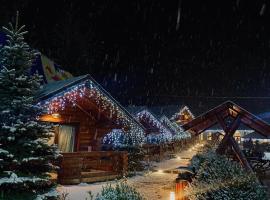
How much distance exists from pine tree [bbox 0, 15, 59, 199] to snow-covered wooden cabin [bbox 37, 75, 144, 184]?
2.96 metres

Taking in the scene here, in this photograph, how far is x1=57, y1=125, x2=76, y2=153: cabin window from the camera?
1719 centimetres

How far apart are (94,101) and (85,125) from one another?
2227 mm

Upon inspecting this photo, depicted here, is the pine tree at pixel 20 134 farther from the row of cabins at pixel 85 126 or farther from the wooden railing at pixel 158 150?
the wooden railing at pixel 158 150

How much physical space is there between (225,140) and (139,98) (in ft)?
163

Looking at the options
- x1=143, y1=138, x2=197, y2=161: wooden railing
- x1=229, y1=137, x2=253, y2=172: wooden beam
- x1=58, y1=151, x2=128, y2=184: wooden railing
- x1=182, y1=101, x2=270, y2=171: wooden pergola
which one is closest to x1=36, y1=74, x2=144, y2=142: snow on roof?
x1=58, y1=151, x2=128, y2=184: wooden railing

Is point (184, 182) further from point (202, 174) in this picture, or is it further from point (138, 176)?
point (138, 176)

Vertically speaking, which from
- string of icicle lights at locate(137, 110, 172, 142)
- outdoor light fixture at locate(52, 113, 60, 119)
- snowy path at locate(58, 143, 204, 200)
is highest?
string of icicle lights at locate(137, 110, 172, 142)

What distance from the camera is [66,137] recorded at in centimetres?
1727

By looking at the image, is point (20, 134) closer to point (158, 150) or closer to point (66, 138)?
point (66, 138)

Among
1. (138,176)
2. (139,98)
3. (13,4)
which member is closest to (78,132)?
(138,176)

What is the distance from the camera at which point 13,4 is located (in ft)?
95.8

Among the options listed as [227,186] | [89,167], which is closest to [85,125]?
[89,167]

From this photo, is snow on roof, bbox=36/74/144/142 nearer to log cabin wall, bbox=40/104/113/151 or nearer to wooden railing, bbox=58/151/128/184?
log cabin wall, bbox=40/104/113/151

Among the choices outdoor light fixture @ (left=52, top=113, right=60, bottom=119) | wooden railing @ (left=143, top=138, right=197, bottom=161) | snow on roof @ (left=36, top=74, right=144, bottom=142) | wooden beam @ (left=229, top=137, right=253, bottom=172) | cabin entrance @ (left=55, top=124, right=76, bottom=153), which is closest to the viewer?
snow on roof @ (left=36, top=74, right=144, bottom=142)
